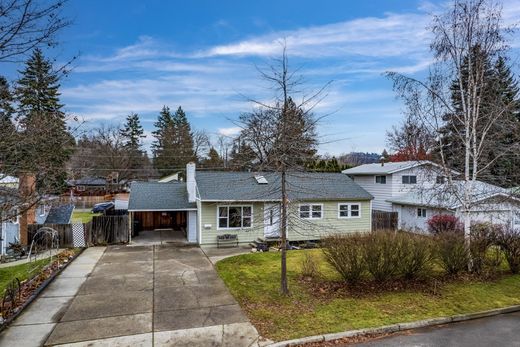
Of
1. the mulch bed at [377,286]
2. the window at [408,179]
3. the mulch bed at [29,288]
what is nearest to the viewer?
the mulch bed at [29,288]

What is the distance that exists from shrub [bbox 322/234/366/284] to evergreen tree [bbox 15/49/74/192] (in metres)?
7.11

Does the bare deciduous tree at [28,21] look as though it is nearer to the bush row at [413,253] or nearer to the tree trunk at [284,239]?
the tree trunk at [284,239]

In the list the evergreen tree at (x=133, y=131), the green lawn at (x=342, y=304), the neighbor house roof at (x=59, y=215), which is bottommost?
the green lawn at (x=342, y=304)

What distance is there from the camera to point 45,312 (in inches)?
318

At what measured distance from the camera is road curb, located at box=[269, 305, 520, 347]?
21.3ft

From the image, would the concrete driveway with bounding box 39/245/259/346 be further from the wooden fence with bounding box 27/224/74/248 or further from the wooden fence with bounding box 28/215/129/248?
the wooden fence with bounding box 27/224/74/248

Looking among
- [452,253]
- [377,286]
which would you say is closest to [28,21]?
[377,286]

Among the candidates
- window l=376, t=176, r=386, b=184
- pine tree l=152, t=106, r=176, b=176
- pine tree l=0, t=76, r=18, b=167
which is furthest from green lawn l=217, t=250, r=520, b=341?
pine tree l=152, t=106, r=176, b=176

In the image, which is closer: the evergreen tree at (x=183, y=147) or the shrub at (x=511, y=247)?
the shrub at (x=511, y=247)

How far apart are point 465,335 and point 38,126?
972cm

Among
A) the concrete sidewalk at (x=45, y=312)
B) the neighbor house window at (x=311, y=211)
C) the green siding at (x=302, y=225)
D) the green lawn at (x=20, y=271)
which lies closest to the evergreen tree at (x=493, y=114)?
the green siding at (x=302, y=225)

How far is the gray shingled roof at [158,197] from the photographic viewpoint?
19.0 metres

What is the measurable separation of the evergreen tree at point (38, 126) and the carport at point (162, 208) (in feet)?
36.0

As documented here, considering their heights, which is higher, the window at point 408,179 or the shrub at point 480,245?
the window at point 408,179
